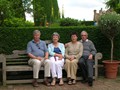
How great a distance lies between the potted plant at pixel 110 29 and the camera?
853cm

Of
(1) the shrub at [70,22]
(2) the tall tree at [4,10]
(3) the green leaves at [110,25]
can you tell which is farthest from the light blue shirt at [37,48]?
(1) the shrub at [70,22]

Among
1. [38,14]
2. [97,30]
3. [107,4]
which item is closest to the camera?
[97,30]

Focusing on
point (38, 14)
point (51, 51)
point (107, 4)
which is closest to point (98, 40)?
point (51, 51)

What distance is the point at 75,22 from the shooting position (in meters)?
11.6

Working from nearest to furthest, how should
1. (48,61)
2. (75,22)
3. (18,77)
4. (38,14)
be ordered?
(48,61) → (18,77) → (75,22) → (38,14)

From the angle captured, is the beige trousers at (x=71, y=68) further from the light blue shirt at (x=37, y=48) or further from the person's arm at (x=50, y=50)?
the light blue shirt at (x=37, y=48)

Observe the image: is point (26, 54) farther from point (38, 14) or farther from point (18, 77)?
point (38, 14)

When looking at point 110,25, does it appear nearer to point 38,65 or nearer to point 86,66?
point 86,66

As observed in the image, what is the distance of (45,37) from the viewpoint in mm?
8867

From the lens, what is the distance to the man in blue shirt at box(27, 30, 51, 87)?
25.3 feet

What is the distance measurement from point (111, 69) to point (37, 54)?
7.28 ft

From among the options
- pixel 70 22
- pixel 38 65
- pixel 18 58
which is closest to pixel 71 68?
pixel 38 65

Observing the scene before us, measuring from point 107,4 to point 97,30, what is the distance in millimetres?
18399

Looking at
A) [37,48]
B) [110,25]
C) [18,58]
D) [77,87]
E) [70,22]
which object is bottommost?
[77,87]
